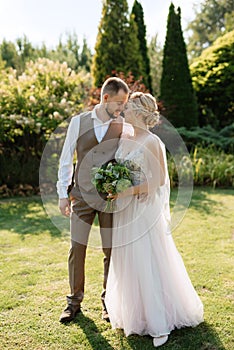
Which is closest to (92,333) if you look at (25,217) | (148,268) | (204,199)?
(148,268)

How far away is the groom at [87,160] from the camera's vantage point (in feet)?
9.42

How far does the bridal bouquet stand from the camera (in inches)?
104

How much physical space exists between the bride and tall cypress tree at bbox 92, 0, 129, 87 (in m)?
7.12

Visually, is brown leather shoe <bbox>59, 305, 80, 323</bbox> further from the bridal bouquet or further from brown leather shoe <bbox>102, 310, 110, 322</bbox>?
the bridal bouquet

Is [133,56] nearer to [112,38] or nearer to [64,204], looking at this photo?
[112,38]

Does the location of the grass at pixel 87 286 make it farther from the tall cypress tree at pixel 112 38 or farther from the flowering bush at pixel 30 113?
the tall cypress tree at pixel 112 38

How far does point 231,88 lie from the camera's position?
11141 millimetres

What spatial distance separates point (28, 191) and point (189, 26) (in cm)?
2425

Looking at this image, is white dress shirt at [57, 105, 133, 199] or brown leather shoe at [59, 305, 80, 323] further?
brown leather shoe at [59, 305, 80, 323]

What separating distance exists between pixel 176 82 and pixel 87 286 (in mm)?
7886

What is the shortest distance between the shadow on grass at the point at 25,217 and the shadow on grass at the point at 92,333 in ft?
7.76

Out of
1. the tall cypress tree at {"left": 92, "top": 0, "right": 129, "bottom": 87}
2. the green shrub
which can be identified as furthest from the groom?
the tall cypress tree at {"left": 92, "top": 0, "right": 129, "bottom": 87}

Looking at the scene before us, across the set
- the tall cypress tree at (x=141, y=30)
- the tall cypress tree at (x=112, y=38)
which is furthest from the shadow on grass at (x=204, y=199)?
the tall cypress tree at (x=141, y=30)

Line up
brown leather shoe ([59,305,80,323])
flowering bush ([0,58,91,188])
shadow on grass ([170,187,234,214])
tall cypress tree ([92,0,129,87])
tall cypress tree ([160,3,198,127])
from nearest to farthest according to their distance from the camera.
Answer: brown leather shoe ([59,305,80,323]) → shadow on grass ([170,187,234,214]) → flowering bush ([0,58,91,188]) → tall cypress tree ([92,0,129,87]) → tall cypress tree ([160,3,198,127])
